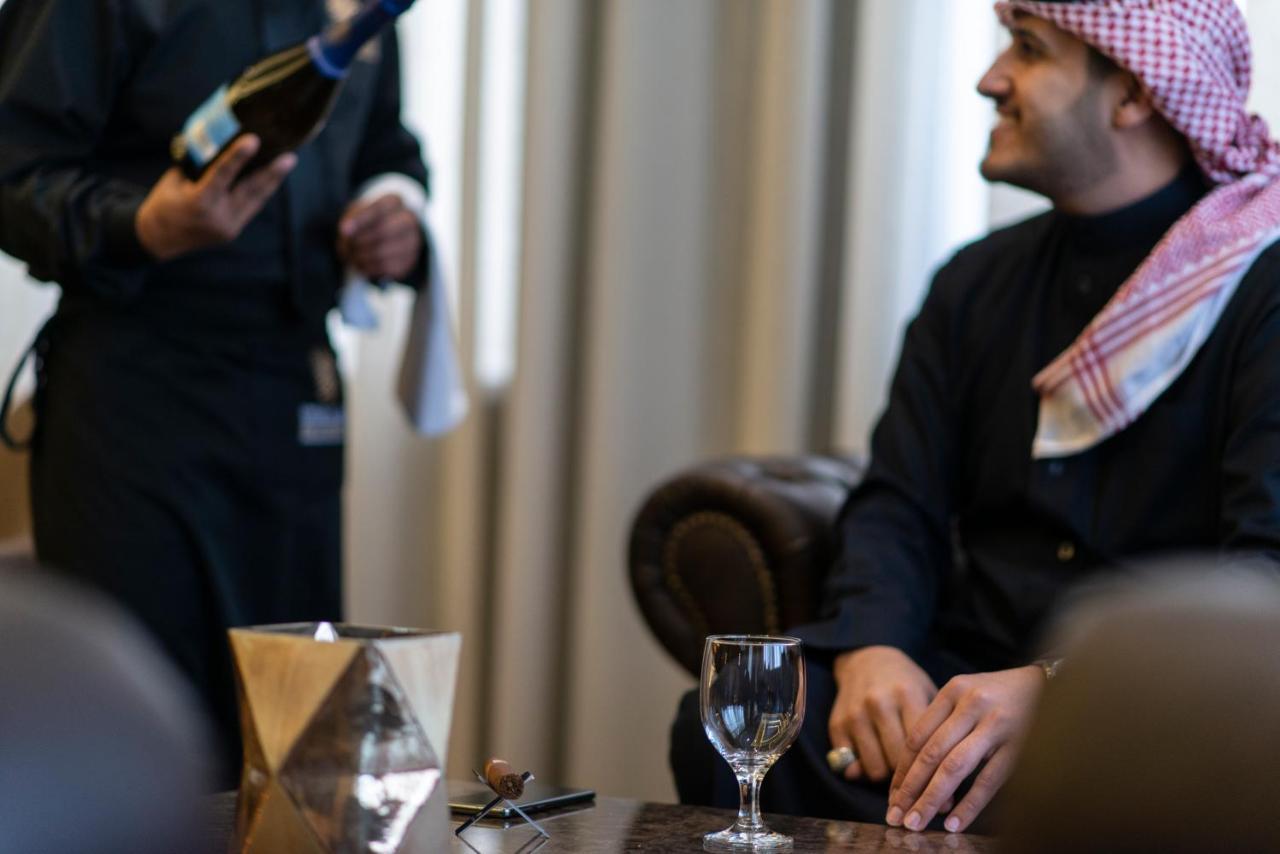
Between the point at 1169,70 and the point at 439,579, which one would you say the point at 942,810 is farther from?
the point at 439,579

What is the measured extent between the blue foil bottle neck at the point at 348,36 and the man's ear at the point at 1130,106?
84cm

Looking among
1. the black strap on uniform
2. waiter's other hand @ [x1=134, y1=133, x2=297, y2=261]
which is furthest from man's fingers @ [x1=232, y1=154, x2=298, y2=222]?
the black strap on uniform

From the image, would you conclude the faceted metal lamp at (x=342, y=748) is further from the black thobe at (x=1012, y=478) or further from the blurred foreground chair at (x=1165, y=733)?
the black thobe at (x=1012, y=478)

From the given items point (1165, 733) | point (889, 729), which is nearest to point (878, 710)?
point (889, 729)

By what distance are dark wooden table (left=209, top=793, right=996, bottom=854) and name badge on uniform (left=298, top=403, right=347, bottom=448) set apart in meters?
0.91

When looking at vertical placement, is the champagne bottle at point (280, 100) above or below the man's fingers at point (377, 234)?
above

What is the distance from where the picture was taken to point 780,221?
2.78 m

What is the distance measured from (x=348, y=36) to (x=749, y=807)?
110 cm

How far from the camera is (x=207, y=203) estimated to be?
1832mm

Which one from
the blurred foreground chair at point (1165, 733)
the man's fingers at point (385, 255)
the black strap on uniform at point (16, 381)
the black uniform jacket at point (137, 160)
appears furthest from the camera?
the man's fingers at point (385, 255)

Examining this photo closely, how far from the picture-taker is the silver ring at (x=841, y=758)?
1512 mm

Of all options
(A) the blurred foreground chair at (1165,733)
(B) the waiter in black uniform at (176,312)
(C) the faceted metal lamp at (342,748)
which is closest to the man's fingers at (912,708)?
(C) the faceted metal lamp at (342,748)

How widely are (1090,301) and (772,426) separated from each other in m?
0.98

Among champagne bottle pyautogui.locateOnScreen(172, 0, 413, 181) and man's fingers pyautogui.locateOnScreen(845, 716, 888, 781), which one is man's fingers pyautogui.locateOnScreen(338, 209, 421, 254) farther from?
man's fingers pyautogui.locateOnScreen(845, 716, 888, 781)
